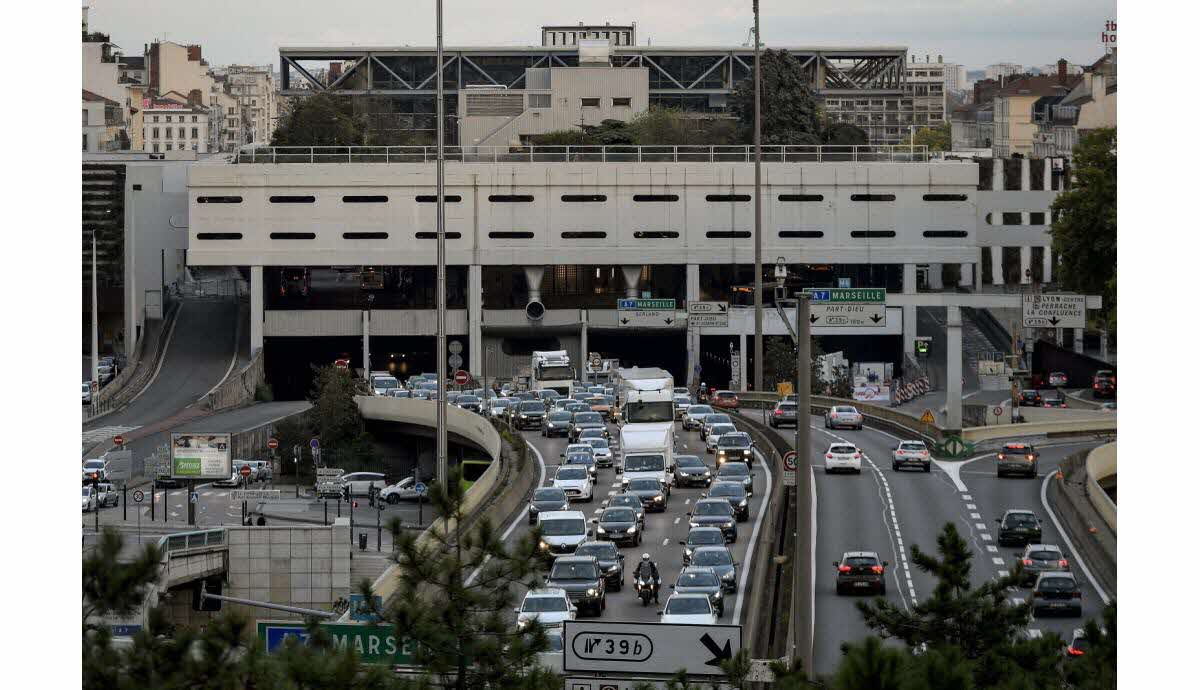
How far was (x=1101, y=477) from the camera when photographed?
5862cm

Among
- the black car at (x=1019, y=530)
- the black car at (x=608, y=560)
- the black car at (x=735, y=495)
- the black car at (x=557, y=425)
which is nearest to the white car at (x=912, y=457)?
the black car at (x=735, y=495)

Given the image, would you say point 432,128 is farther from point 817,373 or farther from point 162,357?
point 817,373

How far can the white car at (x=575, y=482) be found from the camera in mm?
57938

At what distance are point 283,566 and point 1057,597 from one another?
2166 cm

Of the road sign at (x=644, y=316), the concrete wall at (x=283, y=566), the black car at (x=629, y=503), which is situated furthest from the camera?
the road sign at (x=644, y=316)

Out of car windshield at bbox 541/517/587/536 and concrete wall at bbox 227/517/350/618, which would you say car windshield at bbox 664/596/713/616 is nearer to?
car windshield at bbox 541/517/587/536

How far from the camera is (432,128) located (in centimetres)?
18825

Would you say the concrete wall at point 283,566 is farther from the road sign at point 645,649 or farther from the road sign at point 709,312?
the road sign at point 709,312

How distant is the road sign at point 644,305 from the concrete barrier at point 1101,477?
Answer: 36.1 m

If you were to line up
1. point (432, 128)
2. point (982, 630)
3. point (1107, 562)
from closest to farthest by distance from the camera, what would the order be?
point (982, 630) → point (1107, 562) → point (432, 128)

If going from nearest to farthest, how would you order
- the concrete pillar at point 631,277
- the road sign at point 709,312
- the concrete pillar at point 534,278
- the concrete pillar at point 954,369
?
the concrete pillar at point 954,369
the road sign at point 709,312
the concrete pillar at point 534,278
the concrete pillar at point 631,277

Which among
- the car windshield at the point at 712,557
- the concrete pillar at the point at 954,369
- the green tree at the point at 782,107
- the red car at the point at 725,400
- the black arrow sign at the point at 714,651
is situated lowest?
the car windshield at the point at 712,557

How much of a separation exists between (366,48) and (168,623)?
182 m

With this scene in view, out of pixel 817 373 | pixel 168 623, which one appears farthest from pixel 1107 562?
pixel 817 373
